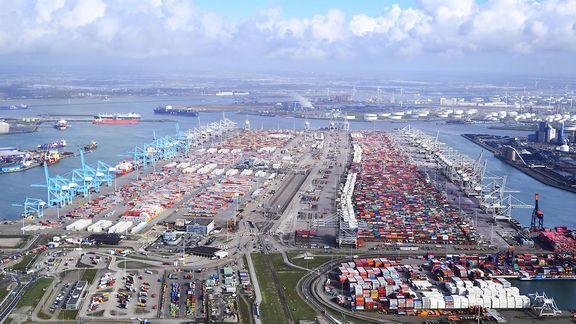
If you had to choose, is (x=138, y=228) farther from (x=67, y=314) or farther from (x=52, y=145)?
(x=52, y=145)

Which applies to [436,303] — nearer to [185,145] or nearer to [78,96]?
[185,145]

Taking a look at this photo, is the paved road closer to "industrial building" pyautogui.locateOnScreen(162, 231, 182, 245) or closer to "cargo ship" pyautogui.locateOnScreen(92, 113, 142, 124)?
"industrial building" pyautogui.locateOnScreen(162, 231, 182, 245)

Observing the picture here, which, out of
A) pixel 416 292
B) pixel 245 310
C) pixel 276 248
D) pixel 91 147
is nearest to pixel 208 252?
pixel 276 248

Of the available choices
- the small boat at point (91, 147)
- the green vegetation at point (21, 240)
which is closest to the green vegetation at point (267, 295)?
the green vegetation at point (21, 240)

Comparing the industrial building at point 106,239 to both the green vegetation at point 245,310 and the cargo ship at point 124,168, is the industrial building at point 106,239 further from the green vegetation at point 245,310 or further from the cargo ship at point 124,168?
the cargo ship at point 124,168

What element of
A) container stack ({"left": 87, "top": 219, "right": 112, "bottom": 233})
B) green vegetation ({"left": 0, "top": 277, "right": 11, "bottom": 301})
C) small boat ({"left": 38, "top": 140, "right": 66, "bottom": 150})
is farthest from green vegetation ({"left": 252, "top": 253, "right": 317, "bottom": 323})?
small boat ({"left": 38, "top": 140, "right": 66, "bottom": 150})

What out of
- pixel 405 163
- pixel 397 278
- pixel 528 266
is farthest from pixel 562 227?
pixel 405 163
